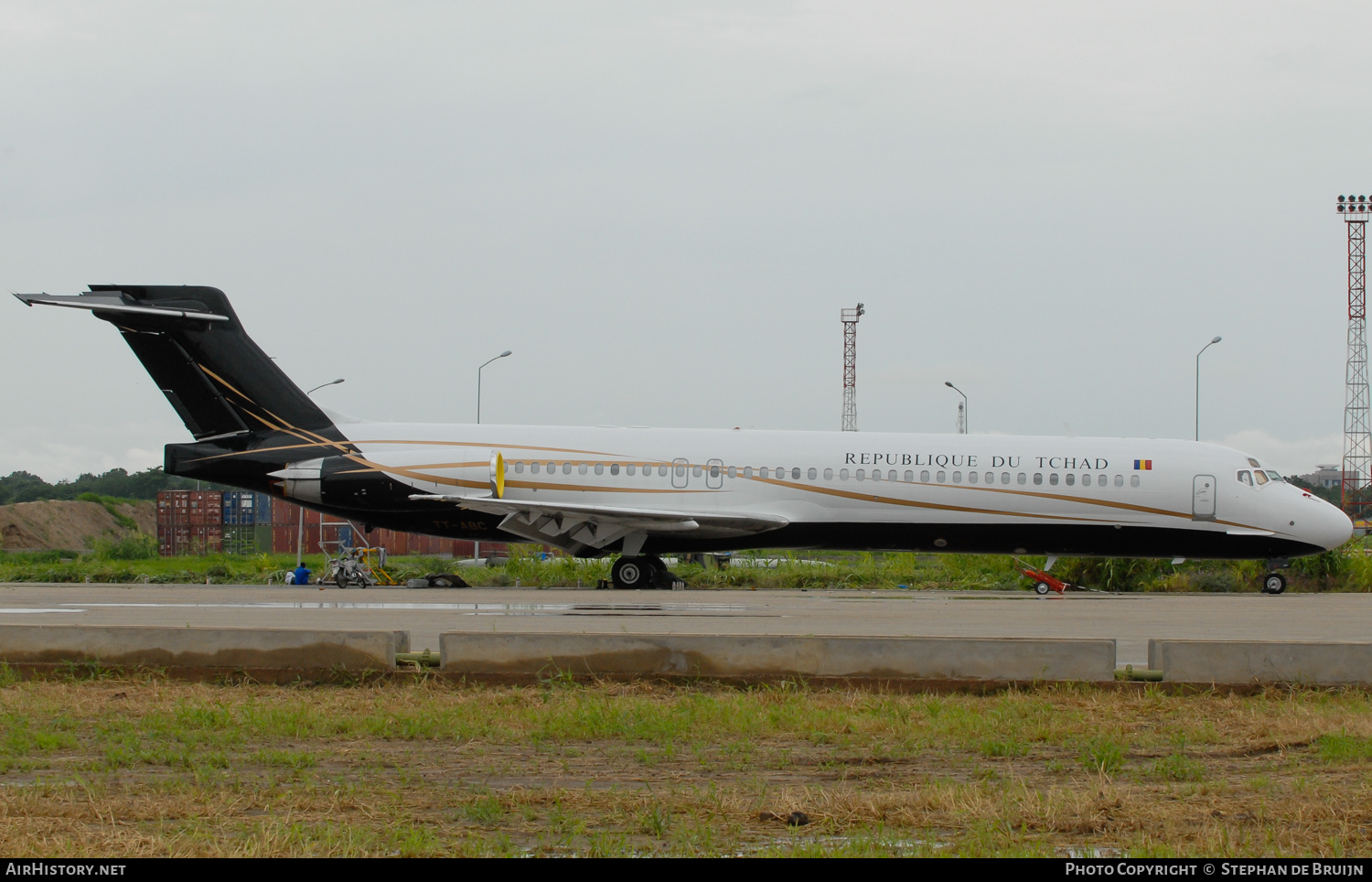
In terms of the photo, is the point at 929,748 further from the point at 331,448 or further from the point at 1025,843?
the point at 331,448

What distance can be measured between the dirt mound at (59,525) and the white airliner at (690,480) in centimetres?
4477

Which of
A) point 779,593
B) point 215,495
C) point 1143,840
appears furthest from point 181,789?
point 215,495

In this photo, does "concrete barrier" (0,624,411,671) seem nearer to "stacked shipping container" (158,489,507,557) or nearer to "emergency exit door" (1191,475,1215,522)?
"emergency exit door" (1191,475,1215,522)

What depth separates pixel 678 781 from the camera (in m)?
5.88

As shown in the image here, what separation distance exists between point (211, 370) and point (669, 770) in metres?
21.1

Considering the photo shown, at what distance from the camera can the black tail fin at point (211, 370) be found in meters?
24.8

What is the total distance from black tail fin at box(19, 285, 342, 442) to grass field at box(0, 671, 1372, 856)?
54.1 feet

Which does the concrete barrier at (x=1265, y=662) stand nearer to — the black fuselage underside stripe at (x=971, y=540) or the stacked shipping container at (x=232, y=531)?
the black fuselage underside stripe at (x=971, y=540)

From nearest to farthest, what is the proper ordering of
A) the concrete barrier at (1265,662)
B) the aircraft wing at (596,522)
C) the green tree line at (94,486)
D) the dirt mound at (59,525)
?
the concrete barrier at (1265,662) < the aircraft wing at (596,522) < the dirt mound at (59,525) < the green tree line at (94,486)

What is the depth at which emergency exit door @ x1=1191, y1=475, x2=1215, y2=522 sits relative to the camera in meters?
23.4

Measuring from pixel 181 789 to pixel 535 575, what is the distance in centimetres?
2258

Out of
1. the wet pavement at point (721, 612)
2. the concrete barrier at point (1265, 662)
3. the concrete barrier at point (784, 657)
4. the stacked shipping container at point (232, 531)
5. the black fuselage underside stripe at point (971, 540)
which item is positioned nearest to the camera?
the concrete barrier at point (1265, 662)

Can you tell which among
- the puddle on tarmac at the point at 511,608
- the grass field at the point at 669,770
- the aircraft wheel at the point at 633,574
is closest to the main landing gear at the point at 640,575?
the aircraft wheel at the point at 633,574

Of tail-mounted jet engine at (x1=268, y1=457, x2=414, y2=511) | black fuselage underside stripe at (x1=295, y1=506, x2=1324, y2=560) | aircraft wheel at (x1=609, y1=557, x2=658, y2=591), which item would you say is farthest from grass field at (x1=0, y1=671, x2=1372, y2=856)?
black fuselage underside stripe at (x1=295, y1=506, x2=1324, y2=560)
